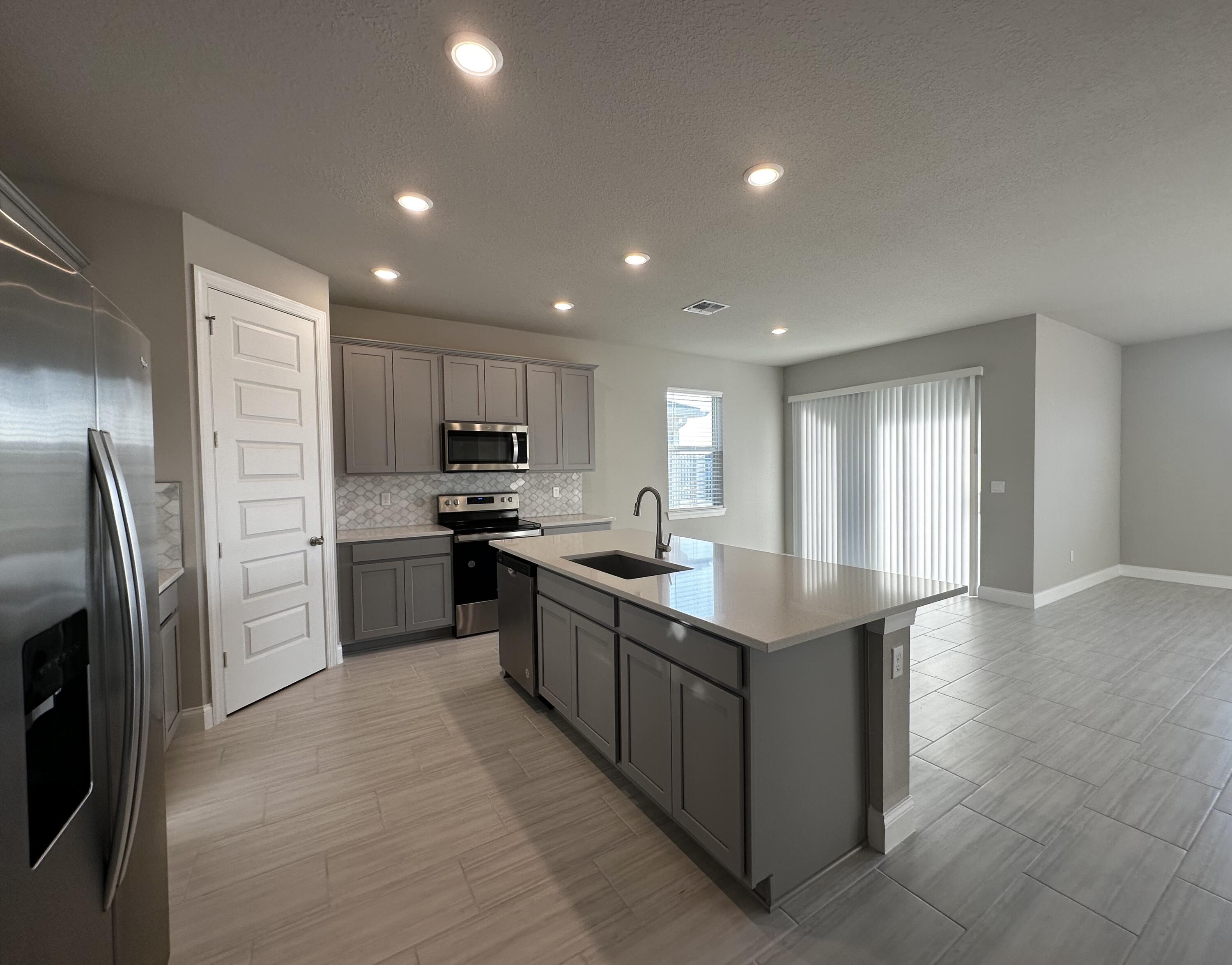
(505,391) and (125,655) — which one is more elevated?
(505,391)

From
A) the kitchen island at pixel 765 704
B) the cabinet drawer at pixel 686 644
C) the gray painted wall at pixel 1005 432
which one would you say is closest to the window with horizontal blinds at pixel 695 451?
the gray painted wall at pixel 1005 432

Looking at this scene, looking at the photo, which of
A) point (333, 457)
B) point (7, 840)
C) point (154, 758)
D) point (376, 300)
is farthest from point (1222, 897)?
point (376, 300)

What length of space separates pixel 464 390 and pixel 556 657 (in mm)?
2694

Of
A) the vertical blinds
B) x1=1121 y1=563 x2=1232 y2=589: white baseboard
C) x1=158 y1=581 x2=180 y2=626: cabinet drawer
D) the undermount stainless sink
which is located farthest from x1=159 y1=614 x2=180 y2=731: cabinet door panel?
x1=1121 y1=563 x2=1232 y2=589: white baseboard

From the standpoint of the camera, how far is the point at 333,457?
395cm

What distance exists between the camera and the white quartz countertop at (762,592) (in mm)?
1581

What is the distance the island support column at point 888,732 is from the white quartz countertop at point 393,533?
333 centimetres

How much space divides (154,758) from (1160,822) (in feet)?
11.0

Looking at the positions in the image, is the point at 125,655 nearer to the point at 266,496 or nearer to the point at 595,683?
the point at 595,683

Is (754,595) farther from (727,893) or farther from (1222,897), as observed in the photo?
(1222,897)

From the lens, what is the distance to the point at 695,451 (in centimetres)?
660

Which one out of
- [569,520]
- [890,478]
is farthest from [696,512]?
[890,478]

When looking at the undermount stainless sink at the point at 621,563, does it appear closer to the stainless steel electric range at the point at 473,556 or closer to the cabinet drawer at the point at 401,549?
the stainless steel electric range at the point at 473,556

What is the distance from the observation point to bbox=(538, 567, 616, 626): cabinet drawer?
2271 mm
